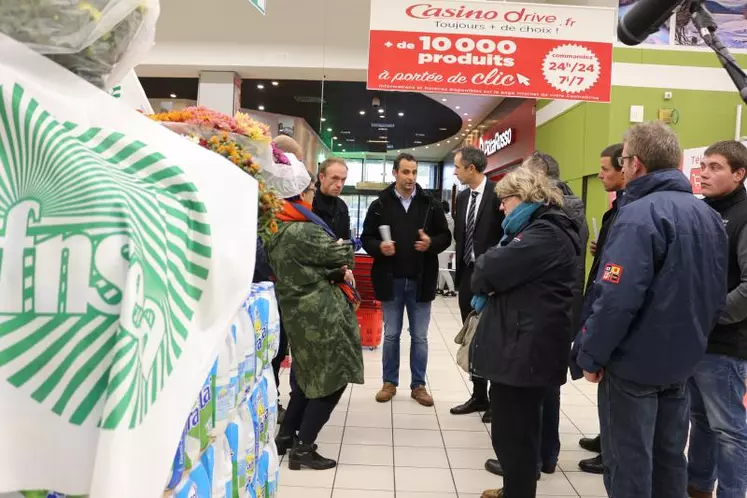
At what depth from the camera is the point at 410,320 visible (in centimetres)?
411

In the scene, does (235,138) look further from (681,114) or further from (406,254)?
(681,114)

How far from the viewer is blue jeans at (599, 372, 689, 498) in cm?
201

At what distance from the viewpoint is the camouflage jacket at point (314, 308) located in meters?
2.69

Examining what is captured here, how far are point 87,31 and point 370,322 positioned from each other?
5.06 m

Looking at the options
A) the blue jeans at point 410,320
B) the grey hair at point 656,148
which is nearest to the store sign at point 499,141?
the blue jeans at point 410,320

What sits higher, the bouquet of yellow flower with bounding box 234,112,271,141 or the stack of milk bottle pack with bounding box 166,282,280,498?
the bouquet of yellow flower with bounding box 234,112,271,141

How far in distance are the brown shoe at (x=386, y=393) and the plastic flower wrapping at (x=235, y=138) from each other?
2747mm

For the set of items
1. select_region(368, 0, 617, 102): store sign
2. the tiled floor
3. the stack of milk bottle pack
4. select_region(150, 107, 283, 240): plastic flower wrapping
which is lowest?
the tiled floor

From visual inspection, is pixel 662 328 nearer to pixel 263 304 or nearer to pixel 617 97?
pixel 263 304

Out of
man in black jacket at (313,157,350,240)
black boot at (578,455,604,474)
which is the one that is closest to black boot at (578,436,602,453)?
black boot at (578,455,604,474)

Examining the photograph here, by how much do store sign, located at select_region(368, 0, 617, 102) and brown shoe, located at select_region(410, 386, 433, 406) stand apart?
2.23 metres

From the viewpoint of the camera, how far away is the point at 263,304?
5.12ft

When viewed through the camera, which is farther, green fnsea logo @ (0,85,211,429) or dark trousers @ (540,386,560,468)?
dark trousers @ (540,386,560,468)

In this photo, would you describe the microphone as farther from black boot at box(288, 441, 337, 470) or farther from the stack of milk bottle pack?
black boot at box(288, 441, 337, 470)
